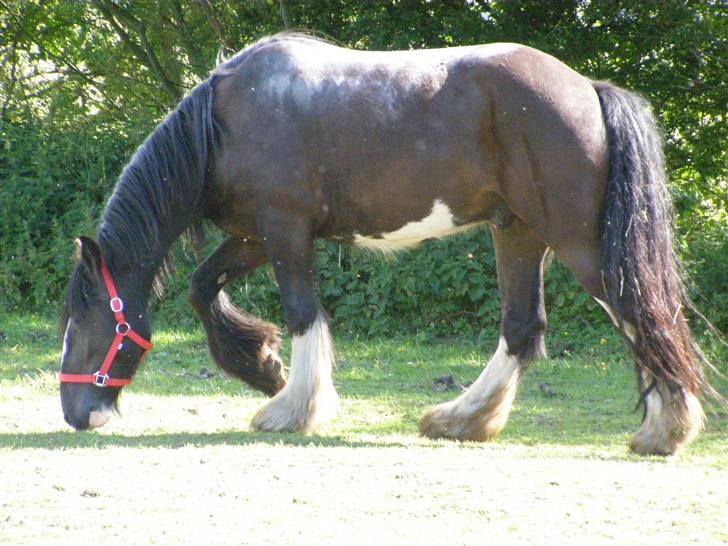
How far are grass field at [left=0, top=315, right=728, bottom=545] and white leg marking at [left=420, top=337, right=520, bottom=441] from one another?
0.40 ft

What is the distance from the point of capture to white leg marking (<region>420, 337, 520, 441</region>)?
614cm

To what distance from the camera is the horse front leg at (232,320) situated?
259 inches

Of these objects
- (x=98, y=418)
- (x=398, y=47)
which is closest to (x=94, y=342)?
(x=98, y=418)

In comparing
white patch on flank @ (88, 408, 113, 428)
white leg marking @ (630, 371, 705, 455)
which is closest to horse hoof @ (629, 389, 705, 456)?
white leg marking @ (630, 371, 705, 455)

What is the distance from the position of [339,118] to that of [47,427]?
2.30 meters

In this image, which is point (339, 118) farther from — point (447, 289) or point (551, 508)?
point (447, 289)

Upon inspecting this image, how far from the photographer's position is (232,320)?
21.7 feet

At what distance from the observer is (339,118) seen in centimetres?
609

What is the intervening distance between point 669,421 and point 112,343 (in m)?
2.86

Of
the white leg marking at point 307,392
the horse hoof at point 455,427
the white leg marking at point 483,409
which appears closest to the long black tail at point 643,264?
the white leg marking at point 483,409

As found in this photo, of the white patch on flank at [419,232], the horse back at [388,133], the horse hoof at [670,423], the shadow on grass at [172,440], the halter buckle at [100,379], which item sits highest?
the horse back at [388,133]

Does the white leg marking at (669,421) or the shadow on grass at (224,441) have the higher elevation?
the white leg marking at (669,421)

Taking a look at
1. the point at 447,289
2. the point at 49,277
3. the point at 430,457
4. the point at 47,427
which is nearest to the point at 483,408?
the point at 430,457

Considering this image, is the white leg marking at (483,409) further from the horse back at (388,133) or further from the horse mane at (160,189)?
the horse mane at (160,189)
